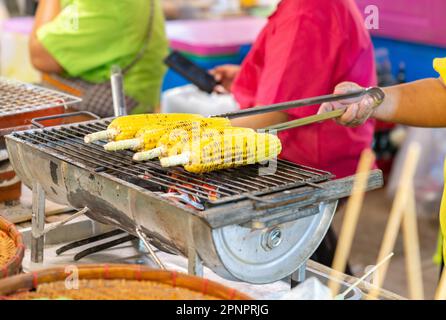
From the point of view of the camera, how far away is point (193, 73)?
3141mm

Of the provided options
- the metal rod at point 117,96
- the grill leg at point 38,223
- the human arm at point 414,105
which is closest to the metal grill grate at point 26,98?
the metal rod at point 117,96

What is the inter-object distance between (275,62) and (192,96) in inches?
74.2

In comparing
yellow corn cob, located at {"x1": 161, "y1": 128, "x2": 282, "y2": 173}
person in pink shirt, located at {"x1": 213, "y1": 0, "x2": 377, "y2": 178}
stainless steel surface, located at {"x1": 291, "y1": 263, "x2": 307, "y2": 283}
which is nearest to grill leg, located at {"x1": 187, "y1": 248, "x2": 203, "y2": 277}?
yellow corn cob, located at {"x1": 161, "y1": 128, "x2": 282, "y2": 173}

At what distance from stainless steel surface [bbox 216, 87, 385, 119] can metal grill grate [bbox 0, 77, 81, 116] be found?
806 millimetres

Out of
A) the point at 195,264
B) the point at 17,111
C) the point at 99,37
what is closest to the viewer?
the point at 195,264

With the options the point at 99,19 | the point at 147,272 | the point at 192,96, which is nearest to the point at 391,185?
the point at 192,96

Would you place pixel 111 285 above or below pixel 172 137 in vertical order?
below

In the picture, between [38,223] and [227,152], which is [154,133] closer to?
[227,152]

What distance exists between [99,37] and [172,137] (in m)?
1.86

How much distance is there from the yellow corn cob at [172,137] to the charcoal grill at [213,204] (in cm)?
4

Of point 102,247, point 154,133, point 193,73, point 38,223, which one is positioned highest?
point 154,133

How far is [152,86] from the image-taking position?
3766 mm

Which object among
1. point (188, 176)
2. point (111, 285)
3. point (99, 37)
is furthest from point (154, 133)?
point (99, 37)

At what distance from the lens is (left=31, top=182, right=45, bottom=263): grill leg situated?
203 centimetres
